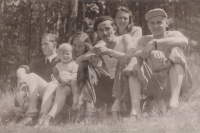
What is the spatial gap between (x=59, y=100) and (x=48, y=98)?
15cm

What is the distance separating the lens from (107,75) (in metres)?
Answer: 3.77

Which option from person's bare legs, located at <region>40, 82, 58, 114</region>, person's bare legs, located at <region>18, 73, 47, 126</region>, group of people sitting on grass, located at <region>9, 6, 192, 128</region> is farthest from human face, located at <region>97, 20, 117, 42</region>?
person's bare legs, located at <region>18, 73, 47, 126</region>

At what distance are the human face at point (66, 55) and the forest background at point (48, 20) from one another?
2.08 meters

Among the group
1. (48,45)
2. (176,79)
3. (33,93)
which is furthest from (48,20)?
(176,79)

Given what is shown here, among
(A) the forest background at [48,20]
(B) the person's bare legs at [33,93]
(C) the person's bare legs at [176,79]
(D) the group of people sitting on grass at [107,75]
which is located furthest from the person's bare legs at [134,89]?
(A) the forest background at [48,20]

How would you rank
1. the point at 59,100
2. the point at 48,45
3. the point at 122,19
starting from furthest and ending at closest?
the point at 122,19 < the point at 48,45 < the point at 59,100

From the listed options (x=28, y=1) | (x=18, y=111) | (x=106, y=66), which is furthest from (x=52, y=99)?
(x=28, y=1)

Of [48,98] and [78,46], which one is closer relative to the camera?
[48,98]

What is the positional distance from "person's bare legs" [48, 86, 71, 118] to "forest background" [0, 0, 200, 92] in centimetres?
239

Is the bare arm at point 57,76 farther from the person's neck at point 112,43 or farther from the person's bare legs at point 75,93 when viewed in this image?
the person's neck at point 112,43

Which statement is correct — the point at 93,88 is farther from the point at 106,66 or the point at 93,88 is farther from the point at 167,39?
the point at 167,39

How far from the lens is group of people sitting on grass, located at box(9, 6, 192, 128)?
3264 millimetres

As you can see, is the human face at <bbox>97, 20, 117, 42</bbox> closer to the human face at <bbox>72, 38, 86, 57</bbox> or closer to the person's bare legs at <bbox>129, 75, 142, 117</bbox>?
the human face at <bbox>72, 38, 86, 57</bbox>

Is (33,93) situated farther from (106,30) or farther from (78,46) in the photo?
(106,30)
